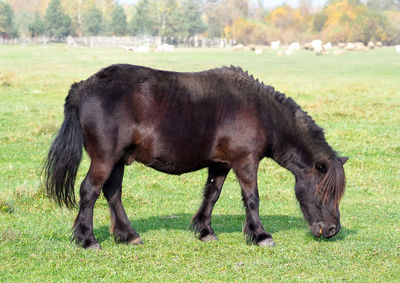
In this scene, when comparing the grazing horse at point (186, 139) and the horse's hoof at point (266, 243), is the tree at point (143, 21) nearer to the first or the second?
the grazing horse at point (186, 139)

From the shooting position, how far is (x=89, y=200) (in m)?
6.52

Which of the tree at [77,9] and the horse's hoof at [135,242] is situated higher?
the tree at [77,9]

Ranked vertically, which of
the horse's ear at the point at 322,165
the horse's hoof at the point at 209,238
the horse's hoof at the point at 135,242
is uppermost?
the horse's ear at the point at 322,165

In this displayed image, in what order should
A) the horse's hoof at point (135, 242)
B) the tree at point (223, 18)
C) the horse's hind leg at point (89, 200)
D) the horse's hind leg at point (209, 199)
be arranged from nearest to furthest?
the horse's hind leg at point (89, 200) → the horse's hoof at point (135, 242) → the horse's hind leg at point (209, 199) → the tree at point (223, 18)

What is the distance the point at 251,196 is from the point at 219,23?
136m

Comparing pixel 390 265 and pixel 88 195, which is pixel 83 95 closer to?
pixel 88 195

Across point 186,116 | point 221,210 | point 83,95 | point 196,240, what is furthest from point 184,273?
point 221,210

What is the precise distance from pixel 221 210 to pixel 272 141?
2.38m

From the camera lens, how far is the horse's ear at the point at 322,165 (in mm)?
6898

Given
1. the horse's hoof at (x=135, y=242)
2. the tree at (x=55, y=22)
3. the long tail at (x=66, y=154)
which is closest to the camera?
the long tail at (x=66, y=154)

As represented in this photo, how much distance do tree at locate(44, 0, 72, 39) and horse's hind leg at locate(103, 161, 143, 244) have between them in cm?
11509

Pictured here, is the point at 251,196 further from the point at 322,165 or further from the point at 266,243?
the point at 322,165

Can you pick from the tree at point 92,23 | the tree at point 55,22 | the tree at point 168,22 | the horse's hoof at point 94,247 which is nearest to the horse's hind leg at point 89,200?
the horse's hoof at point 94,247

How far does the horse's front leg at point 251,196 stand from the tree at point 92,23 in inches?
4865
